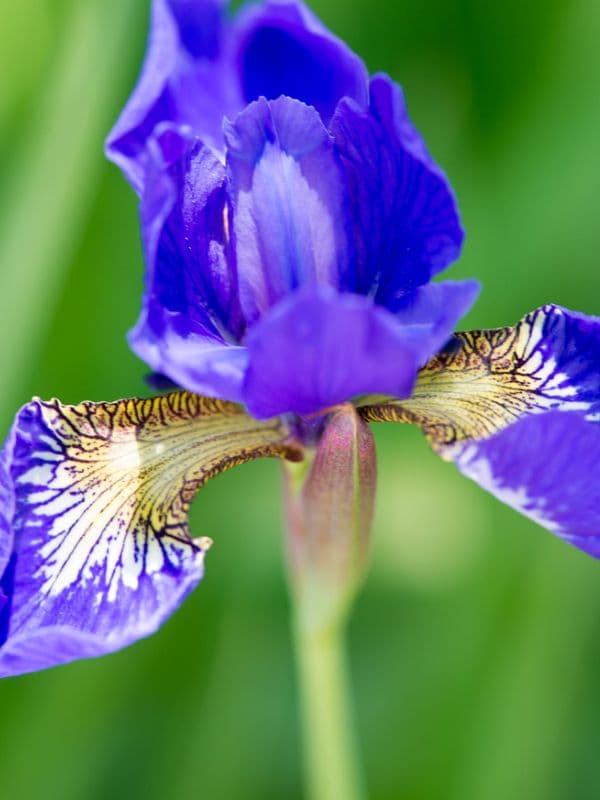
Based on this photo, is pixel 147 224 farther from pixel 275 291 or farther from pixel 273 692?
pixel 273 692

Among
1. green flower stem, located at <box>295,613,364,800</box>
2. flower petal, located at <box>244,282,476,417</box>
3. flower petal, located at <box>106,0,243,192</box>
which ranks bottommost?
green flower stem, located at <box>295,613,364,800</box>

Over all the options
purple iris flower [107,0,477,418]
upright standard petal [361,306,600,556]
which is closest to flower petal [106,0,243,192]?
purple iris flower [107,0,477,418]

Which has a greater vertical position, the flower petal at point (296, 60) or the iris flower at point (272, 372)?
the flower petal at point (296, 60)

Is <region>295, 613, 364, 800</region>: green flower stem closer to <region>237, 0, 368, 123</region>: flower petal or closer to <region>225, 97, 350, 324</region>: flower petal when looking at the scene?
<region>225, 97, 350, 324</region>: flower petal

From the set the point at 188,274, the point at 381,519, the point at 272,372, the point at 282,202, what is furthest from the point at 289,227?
the point at 381,519

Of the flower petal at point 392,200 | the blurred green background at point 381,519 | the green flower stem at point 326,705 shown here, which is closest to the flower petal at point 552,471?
the flower petal at point 392,200

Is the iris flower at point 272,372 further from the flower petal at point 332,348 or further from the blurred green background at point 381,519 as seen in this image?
the blurred green background at point 381,519

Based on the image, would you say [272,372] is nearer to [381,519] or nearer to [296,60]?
[296,60]
